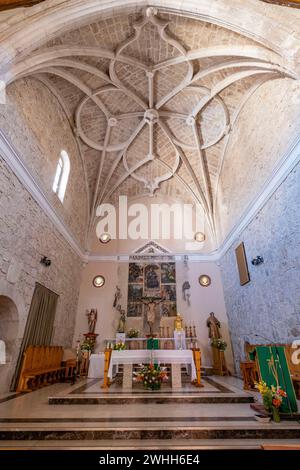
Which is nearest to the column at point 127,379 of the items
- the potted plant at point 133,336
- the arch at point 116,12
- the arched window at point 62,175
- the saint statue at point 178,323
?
the potted plant at point 133,336

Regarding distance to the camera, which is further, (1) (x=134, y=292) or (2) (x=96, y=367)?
(1) (x=134, y=292)

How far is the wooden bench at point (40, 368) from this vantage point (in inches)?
262

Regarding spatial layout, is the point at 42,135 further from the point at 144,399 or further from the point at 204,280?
the point at 204,280

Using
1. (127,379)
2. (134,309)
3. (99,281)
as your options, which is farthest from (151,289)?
(127,379)

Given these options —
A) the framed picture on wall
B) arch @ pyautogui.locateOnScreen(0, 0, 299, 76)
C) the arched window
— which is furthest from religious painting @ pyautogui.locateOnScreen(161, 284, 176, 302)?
arch @ pyautogui.locateOnScreen(0, 0, 299, 76)

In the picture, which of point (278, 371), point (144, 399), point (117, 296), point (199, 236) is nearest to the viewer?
point (278, 371)

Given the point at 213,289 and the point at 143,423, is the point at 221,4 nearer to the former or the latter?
the point at 143,423

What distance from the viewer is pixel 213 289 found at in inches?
494

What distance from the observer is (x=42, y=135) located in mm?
8352

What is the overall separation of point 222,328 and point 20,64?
500 inches

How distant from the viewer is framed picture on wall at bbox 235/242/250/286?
9214 mm

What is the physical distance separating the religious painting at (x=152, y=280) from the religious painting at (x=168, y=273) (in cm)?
28

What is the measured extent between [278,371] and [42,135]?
9.55 m

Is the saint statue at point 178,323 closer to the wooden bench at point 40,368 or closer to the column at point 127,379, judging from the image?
the column at point 127,379
